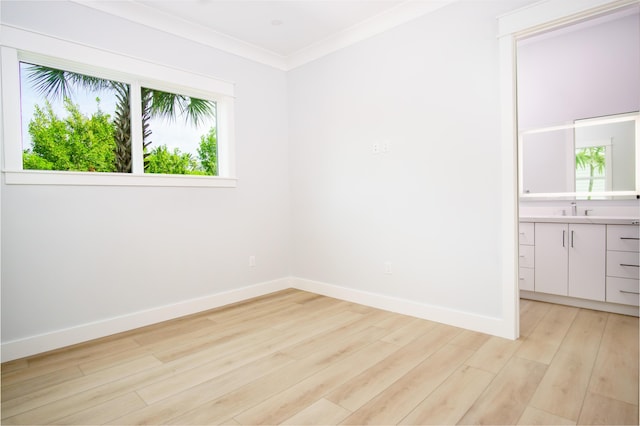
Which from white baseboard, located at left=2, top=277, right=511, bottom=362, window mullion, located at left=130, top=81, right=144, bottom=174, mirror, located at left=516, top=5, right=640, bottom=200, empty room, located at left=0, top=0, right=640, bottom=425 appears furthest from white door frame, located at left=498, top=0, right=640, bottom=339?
window mullion, located at left=130, top=81, right=144, bottom=174

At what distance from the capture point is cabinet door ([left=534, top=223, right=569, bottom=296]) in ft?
10.8

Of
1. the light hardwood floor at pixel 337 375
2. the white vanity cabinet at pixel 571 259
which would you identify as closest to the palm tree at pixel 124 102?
the light hardwood floor at pixel 337 375

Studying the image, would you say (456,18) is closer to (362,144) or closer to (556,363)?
(362,144)

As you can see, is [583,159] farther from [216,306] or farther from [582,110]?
[216,306]

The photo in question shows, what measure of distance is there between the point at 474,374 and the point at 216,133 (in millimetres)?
3177

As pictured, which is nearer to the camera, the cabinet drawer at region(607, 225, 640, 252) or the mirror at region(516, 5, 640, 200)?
the cabinet drawer at region(607, 225, 640, 252)

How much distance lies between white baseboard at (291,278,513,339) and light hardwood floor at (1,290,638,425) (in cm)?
9

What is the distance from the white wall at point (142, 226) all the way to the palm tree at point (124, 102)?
0.96ft

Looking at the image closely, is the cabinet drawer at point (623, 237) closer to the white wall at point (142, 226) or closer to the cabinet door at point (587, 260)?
the cabinet door at point (587, 260)

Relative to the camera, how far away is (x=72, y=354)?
239 centimetres

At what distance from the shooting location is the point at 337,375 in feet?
6.62

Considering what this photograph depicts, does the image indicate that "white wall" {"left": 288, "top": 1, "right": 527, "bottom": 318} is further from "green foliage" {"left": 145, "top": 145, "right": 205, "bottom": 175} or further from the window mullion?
the window mullion

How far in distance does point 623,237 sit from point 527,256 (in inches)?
31.0


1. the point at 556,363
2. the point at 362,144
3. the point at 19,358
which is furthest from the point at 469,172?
the point at 19,358
